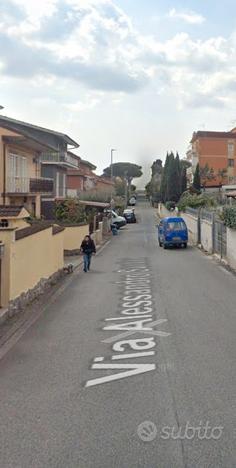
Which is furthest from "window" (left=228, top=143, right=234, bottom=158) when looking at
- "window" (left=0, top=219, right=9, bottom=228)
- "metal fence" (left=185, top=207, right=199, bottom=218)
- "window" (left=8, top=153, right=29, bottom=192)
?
"window" (left=0, top=219, right=9, bottom=228)

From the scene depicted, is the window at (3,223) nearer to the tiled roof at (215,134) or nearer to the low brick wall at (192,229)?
the low brick wall at (192,229)

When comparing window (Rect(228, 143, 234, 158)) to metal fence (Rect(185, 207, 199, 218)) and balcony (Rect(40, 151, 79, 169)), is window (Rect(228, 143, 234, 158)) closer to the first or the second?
metal fence (Rect(185, 207, 199, 218))

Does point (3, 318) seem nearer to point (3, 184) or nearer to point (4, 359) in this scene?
point (4, 359)

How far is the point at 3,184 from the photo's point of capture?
3005 cm

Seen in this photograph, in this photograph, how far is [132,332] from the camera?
10.1m

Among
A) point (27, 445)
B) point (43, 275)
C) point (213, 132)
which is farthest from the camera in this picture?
point (213, 132)

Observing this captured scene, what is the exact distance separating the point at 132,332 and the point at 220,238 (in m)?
17.2

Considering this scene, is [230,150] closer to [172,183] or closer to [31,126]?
[172,183]

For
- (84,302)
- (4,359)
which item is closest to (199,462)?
(4,359)

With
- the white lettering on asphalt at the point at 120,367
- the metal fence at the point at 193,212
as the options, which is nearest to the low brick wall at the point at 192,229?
the metal fence at the point at 193,212

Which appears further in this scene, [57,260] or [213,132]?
[213,132]

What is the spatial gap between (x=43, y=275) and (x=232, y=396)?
34.5ft

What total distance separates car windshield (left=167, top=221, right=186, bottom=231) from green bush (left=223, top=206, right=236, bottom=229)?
1015 cm

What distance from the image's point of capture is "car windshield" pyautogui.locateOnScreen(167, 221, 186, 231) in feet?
111
